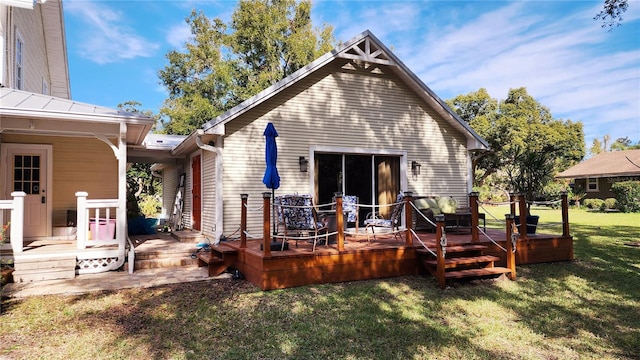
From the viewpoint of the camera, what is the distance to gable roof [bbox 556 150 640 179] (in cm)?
2530

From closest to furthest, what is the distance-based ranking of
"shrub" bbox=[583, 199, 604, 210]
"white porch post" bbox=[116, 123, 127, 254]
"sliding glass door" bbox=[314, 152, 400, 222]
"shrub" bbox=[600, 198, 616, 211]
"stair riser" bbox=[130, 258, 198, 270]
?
"white porch post" bbox=[116, 123, 127, 254]
"stair riser" bbox=[130, 258, 198, 270]
"sliding glass door" bbox=[314, 152, 400, 222]
"shrub" bbox=[600, 198, 616, 211]
"shrub" bbox=[583, 199, 604, 210]

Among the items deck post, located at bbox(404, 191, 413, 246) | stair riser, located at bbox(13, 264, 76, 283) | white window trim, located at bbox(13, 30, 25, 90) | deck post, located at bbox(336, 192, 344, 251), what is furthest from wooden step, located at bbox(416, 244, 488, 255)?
white window trim, located at bbox(13, 30, 25, 90)

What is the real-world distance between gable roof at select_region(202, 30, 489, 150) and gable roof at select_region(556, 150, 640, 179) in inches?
812

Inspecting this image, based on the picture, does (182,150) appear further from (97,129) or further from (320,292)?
(320,292)

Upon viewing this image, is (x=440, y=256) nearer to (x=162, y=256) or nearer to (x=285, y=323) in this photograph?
(x=285, y=323)

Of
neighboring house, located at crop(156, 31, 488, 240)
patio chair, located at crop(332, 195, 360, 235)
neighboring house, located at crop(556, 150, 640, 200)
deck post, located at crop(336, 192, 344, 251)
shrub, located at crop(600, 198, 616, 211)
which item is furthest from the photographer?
neighboring house, located at crop(556, 150, 640, 200)

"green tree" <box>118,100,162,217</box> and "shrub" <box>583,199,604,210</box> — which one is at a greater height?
"green tree" <box>118,100,162,217</box>

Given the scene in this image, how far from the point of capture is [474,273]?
6480 mm

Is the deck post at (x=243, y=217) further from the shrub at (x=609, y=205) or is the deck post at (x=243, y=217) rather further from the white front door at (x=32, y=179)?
the shrub at (x=609, y=205)

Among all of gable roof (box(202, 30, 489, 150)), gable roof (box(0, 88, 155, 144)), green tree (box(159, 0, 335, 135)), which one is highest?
green tree (box(159, 0, 335, 135))

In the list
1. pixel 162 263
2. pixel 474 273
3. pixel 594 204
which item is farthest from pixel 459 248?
pixel 594 204

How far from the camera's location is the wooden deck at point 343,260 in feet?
19.8

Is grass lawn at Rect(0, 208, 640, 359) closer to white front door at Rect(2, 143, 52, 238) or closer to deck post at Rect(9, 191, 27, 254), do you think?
deck post at Rect(9, 191, 27, 254)

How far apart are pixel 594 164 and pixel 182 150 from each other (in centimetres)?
3035
